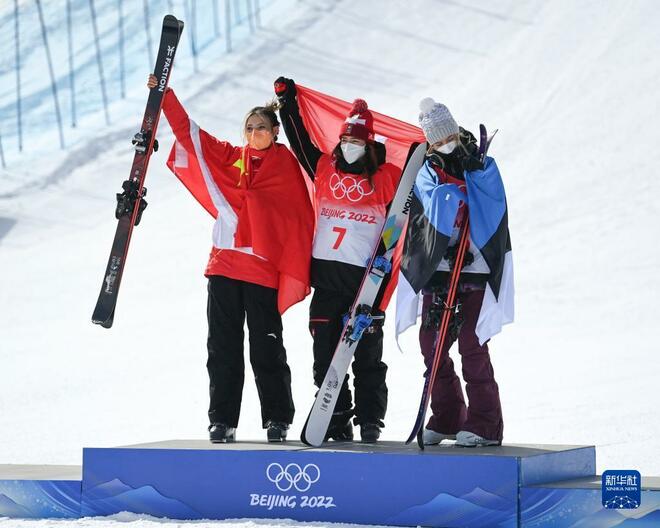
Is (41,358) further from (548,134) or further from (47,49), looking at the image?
(47,49)

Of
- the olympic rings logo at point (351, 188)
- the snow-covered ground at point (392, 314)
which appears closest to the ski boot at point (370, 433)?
the olympic rings logo at point (351, 188)

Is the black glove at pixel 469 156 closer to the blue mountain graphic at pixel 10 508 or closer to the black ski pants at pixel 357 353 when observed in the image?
the black ski pants at pixel 357 353

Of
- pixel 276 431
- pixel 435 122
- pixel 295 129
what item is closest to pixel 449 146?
pixel 435 122

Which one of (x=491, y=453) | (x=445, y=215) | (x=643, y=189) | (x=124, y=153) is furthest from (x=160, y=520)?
(x=124, y=153)

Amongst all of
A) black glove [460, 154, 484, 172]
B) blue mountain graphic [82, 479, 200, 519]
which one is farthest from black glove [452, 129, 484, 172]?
blue mountain graphic [82, 479, 200, 519]

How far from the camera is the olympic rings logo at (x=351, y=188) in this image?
4543 mm

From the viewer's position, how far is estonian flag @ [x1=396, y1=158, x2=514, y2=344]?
4145mm

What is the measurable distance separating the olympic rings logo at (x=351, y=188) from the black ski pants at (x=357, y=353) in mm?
384

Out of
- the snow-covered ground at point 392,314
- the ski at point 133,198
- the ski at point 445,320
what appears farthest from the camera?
the snow-covered ground at point 392,314

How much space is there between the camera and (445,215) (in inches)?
164

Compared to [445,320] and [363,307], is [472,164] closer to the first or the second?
[445,320]

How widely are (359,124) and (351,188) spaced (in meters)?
0.26

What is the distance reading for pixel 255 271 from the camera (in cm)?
461

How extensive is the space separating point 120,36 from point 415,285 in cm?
2115
